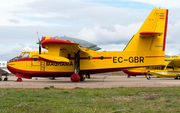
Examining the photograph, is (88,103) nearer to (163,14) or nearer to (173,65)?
(163,14)

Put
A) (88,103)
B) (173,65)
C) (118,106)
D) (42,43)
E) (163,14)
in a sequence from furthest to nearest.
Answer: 1. (173,65)
2. (163,14)
3. (42,43)
4. (88,103)
5. (118,106)

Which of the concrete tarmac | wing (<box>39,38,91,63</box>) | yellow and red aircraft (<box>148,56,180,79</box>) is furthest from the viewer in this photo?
yellow and red aircraft (<box>148,56,180,79</box>)

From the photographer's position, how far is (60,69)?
23047mm

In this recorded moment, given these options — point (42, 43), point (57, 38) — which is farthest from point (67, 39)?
point (42, 43)

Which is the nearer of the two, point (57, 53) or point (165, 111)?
point (165, 111)

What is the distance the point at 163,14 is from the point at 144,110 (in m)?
16.3

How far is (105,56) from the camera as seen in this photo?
22.6 meters

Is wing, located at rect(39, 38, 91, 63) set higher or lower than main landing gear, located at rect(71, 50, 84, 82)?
higher

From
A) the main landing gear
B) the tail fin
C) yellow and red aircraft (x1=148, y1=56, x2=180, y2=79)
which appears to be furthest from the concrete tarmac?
yellow and red aircraft (x1=148, y1=56, x2=180, y2=79)

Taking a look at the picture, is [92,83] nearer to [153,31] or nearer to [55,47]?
[55,47]

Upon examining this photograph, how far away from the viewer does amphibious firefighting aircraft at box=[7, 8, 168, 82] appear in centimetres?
2175

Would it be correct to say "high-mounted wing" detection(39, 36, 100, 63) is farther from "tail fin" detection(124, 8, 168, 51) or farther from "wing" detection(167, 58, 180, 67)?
"wing" detection(167, 58, 180, 67)

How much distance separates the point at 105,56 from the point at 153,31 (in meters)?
5.24

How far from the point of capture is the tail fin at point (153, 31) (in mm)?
21781
